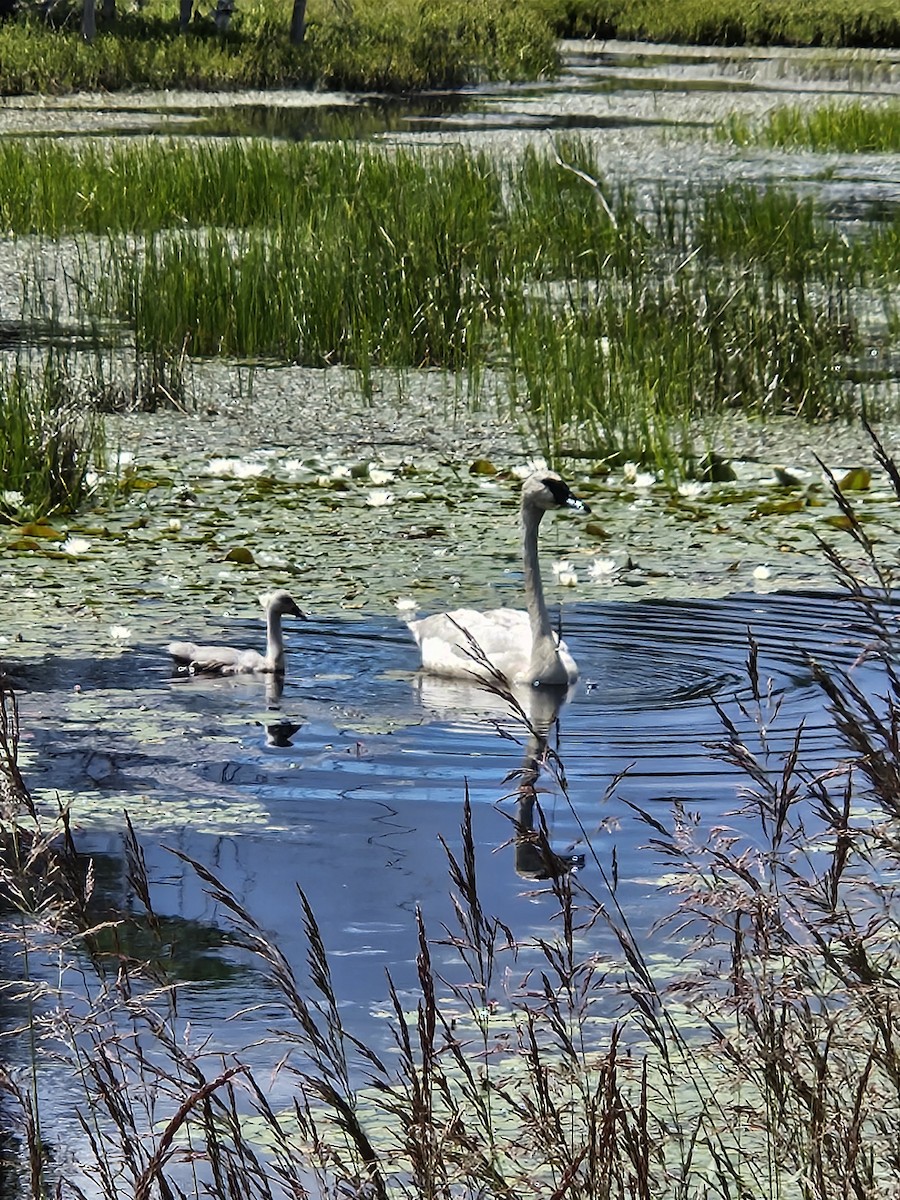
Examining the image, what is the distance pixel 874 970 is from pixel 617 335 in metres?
8.80

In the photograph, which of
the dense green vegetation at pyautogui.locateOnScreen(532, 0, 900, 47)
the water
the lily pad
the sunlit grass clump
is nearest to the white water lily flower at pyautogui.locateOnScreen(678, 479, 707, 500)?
the lily pad

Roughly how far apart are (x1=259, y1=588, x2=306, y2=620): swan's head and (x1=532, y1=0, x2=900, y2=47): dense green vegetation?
47553 millimetres

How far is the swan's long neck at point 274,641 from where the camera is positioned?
631 cm

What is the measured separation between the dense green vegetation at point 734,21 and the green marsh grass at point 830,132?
88.4 feet

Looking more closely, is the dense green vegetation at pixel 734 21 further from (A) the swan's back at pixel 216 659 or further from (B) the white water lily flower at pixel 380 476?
(A) the swan's back at pixel 216 659

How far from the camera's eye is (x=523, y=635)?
21.5ft

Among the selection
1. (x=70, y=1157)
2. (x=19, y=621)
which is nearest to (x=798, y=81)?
(x=19, y=621)

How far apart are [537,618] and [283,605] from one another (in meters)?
0.82

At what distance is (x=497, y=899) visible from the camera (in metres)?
4.39

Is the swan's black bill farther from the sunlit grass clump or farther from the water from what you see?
the sunlit grass clump

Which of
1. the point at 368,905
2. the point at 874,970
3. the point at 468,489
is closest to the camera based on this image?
the point at 874,970

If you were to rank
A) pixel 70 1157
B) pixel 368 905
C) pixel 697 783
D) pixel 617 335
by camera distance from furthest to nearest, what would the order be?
1. pixel 617 335
2. pixel 697 783
3. pixel 368 905
4. pixel 70 1157

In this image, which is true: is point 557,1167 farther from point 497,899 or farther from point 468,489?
point 468,489

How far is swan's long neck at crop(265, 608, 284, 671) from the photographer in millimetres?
6312
